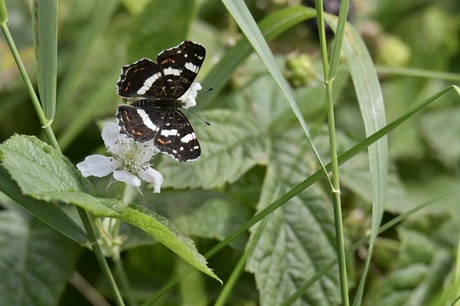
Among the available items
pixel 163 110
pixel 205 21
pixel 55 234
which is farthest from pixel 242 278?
pixel 205 21

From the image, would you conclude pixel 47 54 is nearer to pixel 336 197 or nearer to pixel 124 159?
pixel 124 159

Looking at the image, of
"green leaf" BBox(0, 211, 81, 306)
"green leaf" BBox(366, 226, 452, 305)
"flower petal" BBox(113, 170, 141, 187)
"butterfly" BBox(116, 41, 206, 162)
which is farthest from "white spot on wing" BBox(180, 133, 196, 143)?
"green leaf" BBox(366, 226, 452, 305)

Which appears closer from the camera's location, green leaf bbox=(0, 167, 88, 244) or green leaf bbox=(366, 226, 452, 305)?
A: green leaf bbox=(0, 167, 88, 244)

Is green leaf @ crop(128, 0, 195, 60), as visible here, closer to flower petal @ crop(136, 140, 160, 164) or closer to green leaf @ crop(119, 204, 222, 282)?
flower petal @ crop(136, 140, 160, 164)

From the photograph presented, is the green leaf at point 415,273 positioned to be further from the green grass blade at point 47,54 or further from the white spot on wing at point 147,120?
the green grass blade at point 47,54

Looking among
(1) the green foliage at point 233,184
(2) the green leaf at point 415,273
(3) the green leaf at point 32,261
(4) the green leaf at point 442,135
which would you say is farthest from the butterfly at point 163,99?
(4) the green leaf at point 442,135

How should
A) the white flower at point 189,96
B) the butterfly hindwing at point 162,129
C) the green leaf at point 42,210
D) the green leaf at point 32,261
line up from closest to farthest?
1. the green leaf at point 42,210
2. the butterfly hindwing at point 162,129
3. the white flower at point 189,96
4. the green leaf at point 32,261

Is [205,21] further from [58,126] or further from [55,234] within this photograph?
[55,234]

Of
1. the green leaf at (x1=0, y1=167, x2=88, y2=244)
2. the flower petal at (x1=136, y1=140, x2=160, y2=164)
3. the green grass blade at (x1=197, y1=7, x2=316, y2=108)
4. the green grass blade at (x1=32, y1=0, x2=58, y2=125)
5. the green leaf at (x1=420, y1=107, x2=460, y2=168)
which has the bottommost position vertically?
the green leaf at (x1=0, y1=167, x2=88, y2=244)
